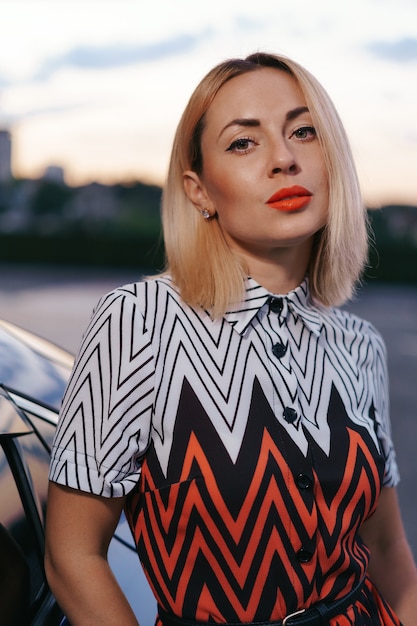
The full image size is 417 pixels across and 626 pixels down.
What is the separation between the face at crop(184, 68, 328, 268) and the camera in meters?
1.86

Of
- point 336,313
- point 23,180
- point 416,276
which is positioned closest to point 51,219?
point 23,180

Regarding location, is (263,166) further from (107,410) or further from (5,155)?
(5,155)

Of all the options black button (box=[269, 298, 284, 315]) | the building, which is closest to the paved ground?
black button (box=[269, 298, 284, 315])

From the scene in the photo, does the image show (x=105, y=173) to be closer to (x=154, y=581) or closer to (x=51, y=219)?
(x=51, y=219)

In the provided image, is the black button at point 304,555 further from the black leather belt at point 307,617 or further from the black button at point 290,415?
the black button at point 290,415

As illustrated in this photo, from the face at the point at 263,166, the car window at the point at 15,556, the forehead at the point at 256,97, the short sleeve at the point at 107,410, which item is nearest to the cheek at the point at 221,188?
the face at the point at 263,166

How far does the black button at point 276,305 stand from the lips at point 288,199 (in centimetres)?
→ 21

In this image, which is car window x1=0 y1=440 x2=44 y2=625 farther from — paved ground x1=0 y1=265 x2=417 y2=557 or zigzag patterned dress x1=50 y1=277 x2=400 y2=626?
paved ground x1=0 y1=265 x2=417 y2=557

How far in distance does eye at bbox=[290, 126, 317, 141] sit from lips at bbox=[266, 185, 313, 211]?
0.43 feet

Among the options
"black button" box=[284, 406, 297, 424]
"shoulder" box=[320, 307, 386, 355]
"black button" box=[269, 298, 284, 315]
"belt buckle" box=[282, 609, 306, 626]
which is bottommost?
"belt buckle" box=[282, 609, 306, 626]

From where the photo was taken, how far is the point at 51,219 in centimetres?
2559

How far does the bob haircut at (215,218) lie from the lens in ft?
6.20

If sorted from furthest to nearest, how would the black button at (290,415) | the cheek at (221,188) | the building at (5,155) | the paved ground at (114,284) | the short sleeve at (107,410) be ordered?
the building at (5,155) → the paved ground at (114,284) → the cheek at (221,188) → the black button at (290,415) → the short sleeve at (107,410)

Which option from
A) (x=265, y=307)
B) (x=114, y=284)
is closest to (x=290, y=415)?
(x=265, y=307)
